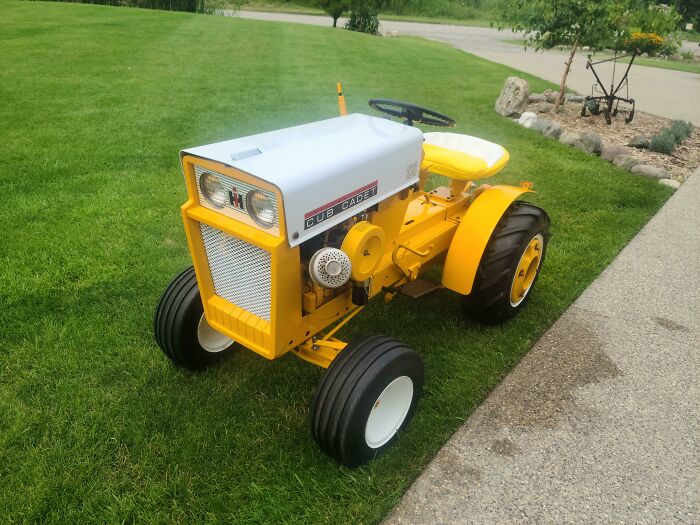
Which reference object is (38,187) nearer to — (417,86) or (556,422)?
(556,422)

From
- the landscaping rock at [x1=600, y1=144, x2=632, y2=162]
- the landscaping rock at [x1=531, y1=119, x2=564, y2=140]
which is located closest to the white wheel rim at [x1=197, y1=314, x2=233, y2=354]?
the landscaping rock at [x1=600, y1=144, x2=632, y2=162]

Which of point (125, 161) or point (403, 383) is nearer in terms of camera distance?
point (403, 383)

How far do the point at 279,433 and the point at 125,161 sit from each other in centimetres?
415

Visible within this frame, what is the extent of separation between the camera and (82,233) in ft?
13.3

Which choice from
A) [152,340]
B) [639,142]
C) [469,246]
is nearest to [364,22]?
[639,142]

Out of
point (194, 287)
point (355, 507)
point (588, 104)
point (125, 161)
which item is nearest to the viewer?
point (355, 507)

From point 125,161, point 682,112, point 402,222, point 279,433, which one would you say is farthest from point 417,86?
point 279,433

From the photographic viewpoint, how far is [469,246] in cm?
278

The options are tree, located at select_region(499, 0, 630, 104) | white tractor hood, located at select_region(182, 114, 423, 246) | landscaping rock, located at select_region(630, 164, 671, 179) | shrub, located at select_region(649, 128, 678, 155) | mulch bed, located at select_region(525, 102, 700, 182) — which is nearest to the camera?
white tractor hood, located at select_region(182, 114, 423, 246)

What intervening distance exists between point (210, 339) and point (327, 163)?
4.06ft

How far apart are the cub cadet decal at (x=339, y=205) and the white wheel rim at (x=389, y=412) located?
745mm

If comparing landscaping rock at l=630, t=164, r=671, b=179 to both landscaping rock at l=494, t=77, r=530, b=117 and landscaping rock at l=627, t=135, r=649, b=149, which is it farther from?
landscaping rock at l=494, t=77, r=530, b=117

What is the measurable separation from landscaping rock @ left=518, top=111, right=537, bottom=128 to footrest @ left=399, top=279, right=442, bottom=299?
542 centimetres

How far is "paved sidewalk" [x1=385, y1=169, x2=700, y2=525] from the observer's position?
2.14m
